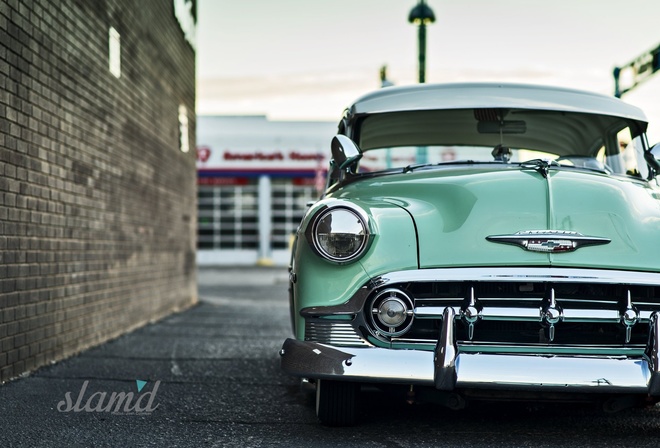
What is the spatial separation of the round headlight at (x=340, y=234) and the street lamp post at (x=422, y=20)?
30.5 ft

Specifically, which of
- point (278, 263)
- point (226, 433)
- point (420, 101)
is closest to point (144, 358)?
point (226, 433)

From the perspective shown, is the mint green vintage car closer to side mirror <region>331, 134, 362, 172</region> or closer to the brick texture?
side mirror <region>331, 134, 362, 172</region>

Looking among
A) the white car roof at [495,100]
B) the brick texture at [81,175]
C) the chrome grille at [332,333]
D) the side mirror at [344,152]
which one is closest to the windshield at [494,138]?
the white car roof at [495,100]

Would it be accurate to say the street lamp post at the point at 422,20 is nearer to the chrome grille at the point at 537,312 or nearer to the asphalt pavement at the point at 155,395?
the asphalt pavement at the point at 155,395

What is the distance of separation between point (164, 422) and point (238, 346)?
9.98 ft

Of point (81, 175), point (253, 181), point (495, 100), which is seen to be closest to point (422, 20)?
point (81, 175)

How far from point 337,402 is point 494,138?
1843mm

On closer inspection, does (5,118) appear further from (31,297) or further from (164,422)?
(164,422)

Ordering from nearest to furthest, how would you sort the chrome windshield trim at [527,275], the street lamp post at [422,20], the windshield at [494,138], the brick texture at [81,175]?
the chrome windshield trim at [527,275], the windshield at [494,138], the brick texture at [81,175], the street lamp post at [422,20]

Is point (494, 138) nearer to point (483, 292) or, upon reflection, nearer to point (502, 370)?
point (483, 292)

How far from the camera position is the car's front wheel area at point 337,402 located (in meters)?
3.55

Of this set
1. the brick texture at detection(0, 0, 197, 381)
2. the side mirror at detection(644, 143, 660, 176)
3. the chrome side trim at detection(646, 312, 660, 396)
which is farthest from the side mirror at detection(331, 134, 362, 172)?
the brick texture at detection(0, 0, 197, 381)

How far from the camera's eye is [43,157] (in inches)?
214

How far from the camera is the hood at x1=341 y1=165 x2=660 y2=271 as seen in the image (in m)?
3.33
